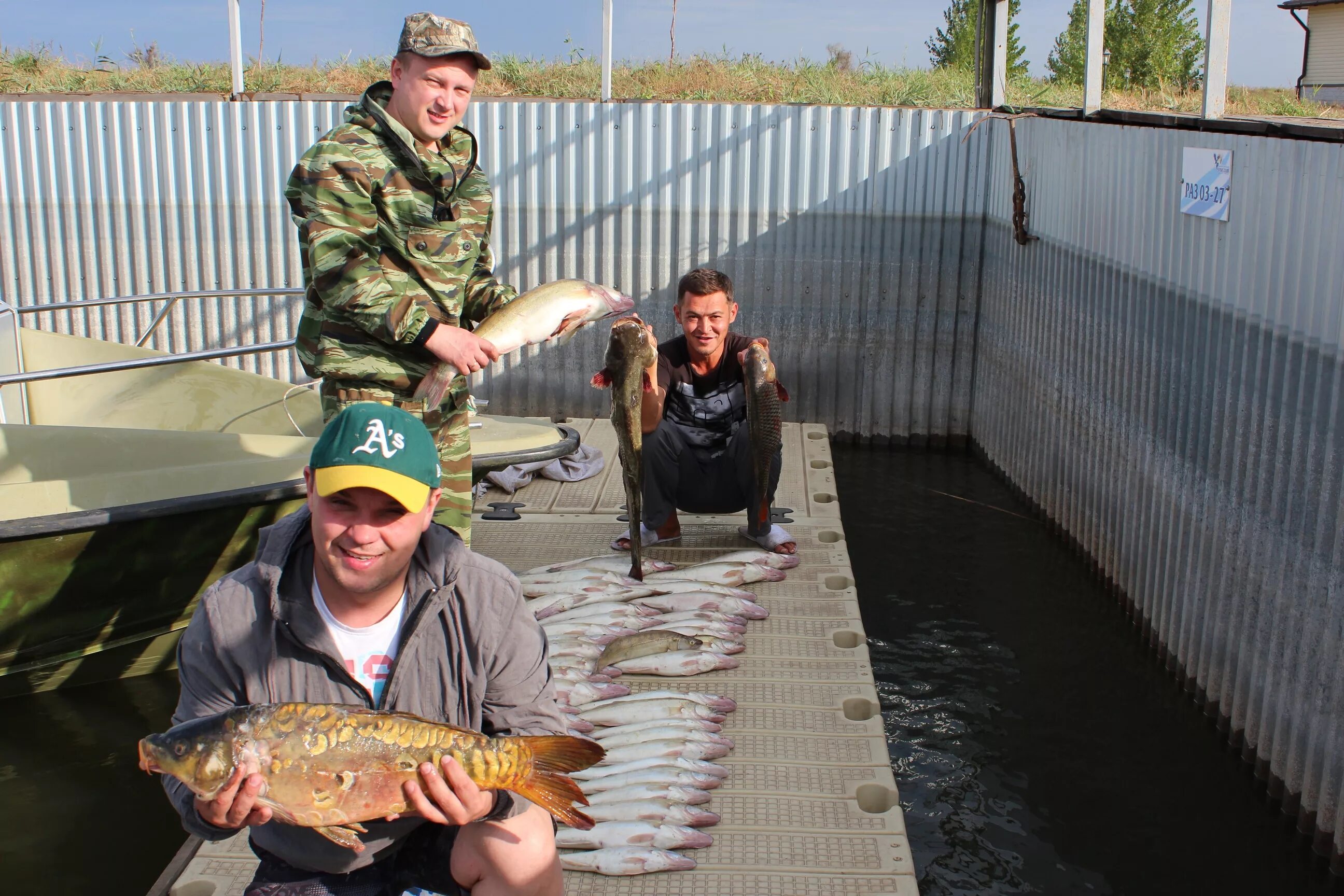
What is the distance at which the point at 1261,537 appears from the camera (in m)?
5.00

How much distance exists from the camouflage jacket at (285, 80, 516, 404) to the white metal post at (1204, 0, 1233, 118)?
4.26 m

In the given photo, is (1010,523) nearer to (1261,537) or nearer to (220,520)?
(1261,537)

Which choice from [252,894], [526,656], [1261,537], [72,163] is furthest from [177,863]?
[72,163]

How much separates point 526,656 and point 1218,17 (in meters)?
5.90

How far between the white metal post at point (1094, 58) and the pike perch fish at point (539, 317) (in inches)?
205

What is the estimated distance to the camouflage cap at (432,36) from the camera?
3961 mm

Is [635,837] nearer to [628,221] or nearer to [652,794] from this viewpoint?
[652,794]

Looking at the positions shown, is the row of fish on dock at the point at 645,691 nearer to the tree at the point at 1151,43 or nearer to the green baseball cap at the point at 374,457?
the green baseball cap at the point at 374,457

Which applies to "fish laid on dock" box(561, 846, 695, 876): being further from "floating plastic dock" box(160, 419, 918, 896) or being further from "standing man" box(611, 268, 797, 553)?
"standing man" box(611, 268, 797, 553)

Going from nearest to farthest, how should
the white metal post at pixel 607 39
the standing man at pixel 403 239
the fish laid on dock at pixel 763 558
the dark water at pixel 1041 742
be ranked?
the standing man at pixel 403 239
the dark water at pixel 1041 742
the fish laid on dock at pixel 763 558
the white metal post at pixel 607 39

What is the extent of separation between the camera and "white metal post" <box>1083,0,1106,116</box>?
8344 mm

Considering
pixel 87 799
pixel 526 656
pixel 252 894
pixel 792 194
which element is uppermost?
pixel 792 194

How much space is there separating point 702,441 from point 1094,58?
4.65m

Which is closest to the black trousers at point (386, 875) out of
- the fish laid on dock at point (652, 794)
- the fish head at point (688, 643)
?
the fish laid on dock at point (652, 794)
